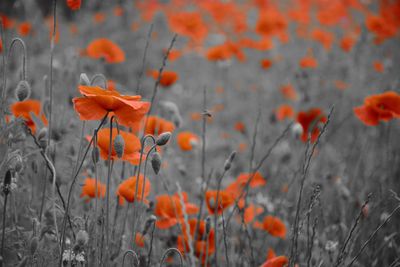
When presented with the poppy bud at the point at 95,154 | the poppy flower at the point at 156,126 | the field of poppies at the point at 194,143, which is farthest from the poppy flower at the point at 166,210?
the poppy bud at the point at 95,154

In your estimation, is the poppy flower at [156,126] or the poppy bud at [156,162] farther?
the poppy flower at [156,126]

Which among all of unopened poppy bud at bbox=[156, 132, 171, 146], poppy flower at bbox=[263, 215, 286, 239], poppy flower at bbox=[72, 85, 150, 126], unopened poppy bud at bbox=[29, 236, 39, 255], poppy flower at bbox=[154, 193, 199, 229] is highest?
poppy flower at bbox=[72, 85, 150, 126]

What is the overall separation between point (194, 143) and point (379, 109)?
0.96 m

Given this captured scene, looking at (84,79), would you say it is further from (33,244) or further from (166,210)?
(166,210)

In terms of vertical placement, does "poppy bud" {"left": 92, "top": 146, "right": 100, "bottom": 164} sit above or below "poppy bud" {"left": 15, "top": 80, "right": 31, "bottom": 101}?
below

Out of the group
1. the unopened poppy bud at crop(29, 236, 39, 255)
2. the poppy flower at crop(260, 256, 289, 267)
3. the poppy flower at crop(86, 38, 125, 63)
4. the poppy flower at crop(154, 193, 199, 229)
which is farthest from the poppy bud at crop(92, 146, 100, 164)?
the poppy flower at crop(86, 38, 125, 63)

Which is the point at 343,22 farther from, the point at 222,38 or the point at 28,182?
the point at 28,182

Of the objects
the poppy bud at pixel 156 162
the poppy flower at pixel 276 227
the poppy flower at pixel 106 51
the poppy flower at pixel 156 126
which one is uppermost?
the poppy flower at pixel 106 51

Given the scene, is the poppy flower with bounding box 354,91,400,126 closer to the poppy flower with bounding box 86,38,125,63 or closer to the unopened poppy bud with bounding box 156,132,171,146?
the unopened poppy bud with bounding box 156,132,171,146

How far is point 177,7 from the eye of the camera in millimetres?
6766

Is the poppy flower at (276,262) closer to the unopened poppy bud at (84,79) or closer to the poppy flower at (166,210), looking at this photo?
the poppy flower at (166,210)

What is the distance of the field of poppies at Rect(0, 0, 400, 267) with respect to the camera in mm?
1297

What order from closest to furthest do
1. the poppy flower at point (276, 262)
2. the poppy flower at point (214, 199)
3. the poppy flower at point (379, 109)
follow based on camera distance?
the poppy flower at point (276, 262), the poppy flower at point (214, 199), the poppy flower at point (379, 109)

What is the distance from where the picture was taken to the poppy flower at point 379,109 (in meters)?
1.80
